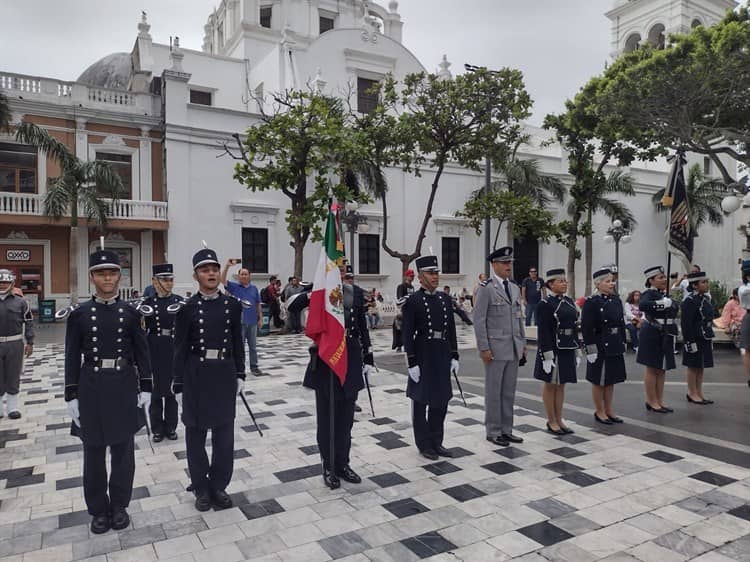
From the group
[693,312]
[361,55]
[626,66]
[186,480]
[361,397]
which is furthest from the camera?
[361,55]

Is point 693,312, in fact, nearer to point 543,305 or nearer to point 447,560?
point 543,305

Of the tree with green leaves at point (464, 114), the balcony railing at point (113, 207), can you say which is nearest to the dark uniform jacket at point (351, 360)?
the tree with green leaves at point (464, 114)

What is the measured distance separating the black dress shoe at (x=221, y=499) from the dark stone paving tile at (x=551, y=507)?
7.68 ft

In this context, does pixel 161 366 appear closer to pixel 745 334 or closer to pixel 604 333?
pixel 604 333

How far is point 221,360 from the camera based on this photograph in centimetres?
450

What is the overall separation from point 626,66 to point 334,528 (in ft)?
49.5

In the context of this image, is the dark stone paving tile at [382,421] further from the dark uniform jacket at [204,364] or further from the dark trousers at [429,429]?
the dark uniform jacket at [204,364]

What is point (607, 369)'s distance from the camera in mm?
6445

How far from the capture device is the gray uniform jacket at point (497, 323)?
5922mm

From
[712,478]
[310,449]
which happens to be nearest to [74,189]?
[310,449]

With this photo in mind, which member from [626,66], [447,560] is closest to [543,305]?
[447,560]

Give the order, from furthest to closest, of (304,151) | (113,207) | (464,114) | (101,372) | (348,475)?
1. (113,207)
2. (464,114)
3. (304,151)
4. (348,475)
5. (101,372)

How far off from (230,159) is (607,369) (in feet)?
65.4

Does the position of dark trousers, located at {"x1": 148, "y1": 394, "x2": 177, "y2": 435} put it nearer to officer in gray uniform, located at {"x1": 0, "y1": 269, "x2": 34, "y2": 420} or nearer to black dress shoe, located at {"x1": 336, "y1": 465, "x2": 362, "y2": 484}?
officer in gray uniform, located at {"x1": 0, "y1": 269, "x2": 34, "y2": 420}
